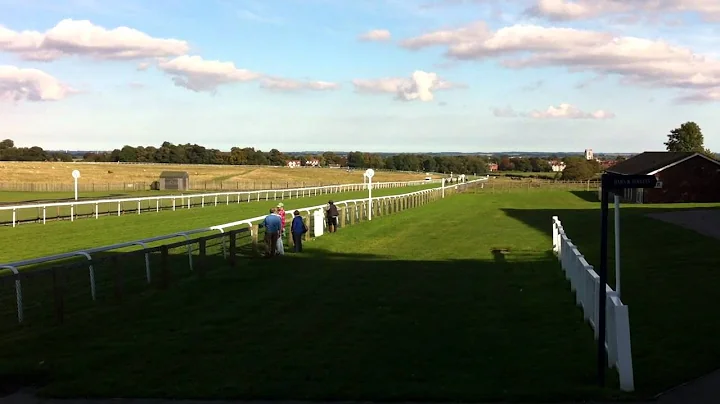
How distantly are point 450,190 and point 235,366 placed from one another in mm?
58168

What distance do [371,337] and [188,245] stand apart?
6651mm

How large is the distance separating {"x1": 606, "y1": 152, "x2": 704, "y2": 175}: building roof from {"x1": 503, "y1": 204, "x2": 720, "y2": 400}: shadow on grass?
31.4 meters

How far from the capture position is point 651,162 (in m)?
59.5

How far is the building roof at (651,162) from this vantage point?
5444cm

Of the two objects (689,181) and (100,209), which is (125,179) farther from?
(689,181)

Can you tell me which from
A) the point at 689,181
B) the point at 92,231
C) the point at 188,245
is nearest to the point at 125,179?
the point at 689,181

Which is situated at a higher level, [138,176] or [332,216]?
[138,176]

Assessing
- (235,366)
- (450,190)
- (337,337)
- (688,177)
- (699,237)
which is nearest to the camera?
(235,366)

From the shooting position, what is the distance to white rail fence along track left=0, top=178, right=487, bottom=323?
9.58 metres

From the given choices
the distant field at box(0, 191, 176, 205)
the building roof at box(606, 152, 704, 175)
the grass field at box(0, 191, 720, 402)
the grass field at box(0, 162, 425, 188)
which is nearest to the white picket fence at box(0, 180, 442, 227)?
the distant field at box(0, 191, 176, 205)

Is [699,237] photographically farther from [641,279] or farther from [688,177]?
[688,177]

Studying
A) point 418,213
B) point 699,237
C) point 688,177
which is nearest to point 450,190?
point 688,177

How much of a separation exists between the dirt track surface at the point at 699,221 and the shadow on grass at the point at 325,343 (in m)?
12.1

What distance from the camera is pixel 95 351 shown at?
314 inches
